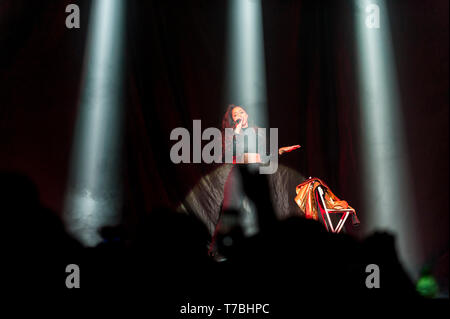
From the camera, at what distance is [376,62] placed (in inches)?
116

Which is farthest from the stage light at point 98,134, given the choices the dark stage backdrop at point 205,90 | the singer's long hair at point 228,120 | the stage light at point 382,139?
the stage light at point 382,139

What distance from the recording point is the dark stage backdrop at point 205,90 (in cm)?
264

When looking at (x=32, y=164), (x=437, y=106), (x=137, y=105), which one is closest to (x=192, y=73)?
(x=137, y=105)

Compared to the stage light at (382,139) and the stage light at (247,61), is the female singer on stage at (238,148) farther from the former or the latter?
the stage light at (382,139)

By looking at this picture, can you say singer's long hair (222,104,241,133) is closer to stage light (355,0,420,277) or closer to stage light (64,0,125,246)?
stage light (64,0,125,246)

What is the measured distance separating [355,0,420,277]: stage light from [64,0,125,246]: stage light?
78.3 inches

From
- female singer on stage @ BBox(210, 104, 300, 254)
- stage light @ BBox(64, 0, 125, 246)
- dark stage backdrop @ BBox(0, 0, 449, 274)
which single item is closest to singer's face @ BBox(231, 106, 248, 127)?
female singer on stage @ BBox(210, 104, 300, 254)

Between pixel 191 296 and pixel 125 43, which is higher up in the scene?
pixel 125 43

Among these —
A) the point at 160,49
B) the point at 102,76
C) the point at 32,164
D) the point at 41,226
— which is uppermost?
the point at 160,49

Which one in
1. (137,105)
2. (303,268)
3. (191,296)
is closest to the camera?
(191,296)

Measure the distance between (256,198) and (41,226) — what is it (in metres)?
1.58

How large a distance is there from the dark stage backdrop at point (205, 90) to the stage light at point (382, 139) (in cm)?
7

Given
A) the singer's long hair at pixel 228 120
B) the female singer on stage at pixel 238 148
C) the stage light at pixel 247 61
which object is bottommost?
the female singer on stage at pixel 238 148

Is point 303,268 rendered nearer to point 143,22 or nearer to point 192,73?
point 192,73
